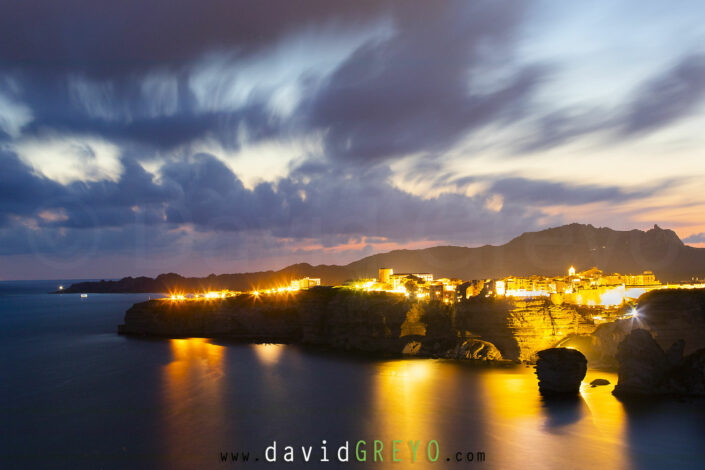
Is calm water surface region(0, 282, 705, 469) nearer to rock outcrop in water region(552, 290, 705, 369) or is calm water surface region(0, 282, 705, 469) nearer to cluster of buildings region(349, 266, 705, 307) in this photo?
rock outcrop in water region(552, 290, 705, 369)

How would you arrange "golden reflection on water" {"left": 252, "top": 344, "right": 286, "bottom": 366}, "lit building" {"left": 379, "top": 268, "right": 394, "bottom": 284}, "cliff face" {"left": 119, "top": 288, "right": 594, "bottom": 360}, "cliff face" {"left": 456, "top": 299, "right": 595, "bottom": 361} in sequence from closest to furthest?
"cliff face" {"left": 456, "top": 299, "right": 595, "bottom": 361} → "cliff face" {"left": 119, "top": 288, "right": 594, "bottom": 360} → "golden reflection on water" {"left": 252, "top": 344, "right": 286, "bottom": 366} → "lit building" {"left": 379, "top": 268, "right": 394, "bottom": 284}

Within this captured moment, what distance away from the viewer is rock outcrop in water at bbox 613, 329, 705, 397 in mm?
34562

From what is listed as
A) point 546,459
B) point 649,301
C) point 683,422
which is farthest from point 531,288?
point 546,459

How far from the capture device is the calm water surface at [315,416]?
87.2 ft

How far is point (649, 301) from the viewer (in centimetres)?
4159

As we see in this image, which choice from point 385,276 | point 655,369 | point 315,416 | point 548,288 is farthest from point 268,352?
point 655,369

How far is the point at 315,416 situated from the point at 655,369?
2755 centimetres

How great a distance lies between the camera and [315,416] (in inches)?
1353

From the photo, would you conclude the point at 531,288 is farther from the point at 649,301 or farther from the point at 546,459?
the point at 546,459

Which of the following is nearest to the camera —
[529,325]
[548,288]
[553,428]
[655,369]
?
[553,428]

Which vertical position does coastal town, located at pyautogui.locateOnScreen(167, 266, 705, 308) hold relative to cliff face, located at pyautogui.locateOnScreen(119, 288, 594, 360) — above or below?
above

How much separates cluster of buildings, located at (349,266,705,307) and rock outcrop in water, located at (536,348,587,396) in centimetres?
1834

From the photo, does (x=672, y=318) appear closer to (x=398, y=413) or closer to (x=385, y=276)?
(x=398, y=413)

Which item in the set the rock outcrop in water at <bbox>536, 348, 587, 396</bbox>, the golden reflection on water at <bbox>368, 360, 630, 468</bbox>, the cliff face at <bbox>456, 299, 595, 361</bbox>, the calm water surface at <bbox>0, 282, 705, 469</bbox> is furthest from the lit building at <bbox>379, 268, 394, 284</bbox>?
the rock outcrop in water at <bbox>536, 348, 587, 396</bbox>
